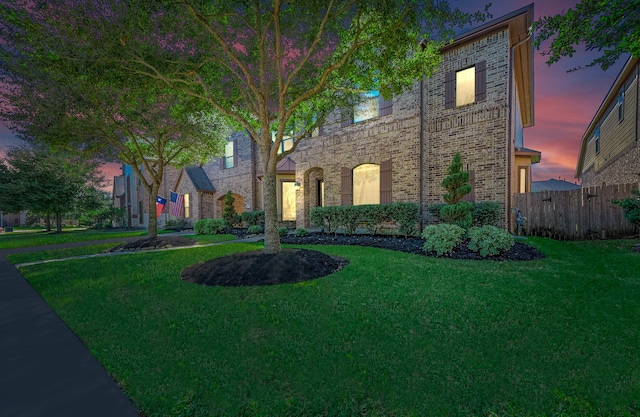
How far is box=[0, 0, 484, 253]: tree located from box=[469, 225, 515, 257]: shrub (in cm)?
437

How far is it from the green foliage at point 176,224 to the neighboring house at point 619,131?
2575cm

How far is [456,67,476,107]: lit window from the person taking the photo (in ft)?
34.6

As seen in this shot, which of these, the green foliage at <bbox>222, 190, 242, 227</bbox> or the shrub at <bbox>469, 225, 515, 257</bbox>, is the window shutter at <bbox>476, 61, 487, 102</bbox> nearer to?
the shrub at <bbox>469, 225, 515, 257</bbox>

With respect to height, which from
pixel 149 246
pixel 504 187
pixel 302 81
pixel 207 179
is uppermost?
pixel 302 81

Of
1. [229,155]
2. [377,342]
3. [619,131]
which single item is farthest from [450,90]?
[229,155]

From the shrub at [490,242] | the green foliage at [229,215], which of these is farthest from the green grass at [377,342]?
the green foliage at [229,215]

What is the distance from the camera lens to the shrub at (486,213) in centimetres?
941

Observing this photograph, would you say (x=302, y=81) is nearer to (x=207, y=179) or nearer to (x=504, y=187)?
(x=504, y=187)

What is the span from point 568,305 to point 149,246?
12454 mm

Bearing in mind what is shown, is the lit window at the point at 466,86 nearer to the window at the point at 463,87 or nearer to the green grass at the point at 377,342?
the window at the point at 463,87

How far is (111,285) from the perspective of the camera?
5.36 m

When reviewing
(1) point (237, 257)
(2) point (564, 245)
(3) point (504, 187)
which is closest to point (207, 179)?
(1) point (237, 257)

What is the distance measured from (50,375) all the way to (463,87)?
13138 millimetres

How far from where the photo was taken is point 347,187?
13.1 meters
